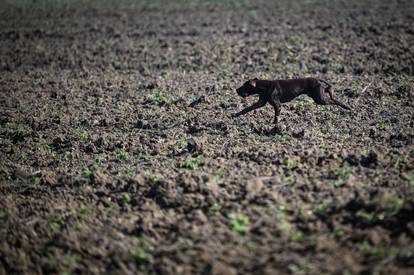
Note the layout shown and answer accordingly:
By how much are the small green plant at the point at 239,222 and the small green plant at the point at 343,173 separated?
71.9 inches

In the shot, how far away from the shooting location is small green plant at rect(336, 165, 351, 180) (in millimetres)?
6566

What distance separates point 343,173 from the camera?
6660mm

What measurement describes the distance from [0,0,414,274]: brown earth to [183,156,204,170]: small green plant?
2cm

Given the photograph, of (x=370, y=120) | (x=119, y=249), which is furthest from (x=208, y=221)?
(x=370, y=120)

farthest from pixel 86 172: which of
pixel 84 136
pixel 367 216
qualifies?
pixel 367 216

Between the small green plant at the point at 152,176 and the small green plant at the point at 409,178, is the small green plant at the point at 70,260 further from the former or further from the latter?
the small green plant at the point at 409,178

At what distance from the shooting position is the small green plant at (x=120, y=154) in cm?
802

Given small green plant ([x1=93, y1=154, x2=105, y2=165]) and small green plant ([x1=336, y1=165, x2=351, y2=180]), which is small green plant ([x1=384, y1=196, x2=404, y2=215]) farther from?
small green plant ([x1=93, y1=154, x2=105, y2=165])

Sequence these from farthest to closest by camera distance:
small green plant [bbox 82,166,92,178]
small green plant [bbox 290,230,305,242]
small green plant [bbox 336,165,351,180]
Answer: small green plant [bbox 82,166,92,178], small green plant [bbox 336,165,351,180], small green plant [bbox 290,230,305,242]

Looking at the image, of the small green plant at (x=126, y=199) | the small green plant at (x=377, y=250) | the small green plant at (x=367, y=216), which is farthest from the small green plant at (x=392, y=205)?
the small green plant at (x=126, y=199)

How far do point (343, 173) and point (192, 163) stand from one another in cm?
241

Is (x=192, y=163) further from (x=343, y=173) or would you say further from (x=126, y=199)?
(x=343, y=173)

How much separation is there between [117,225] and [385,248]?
3.27m

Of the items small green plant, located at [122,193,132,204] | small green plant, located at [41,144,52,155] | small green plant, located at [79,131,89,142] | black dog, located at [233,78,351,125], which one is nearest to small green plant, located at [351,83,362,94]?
black dog, located at [233,78,351,125]
